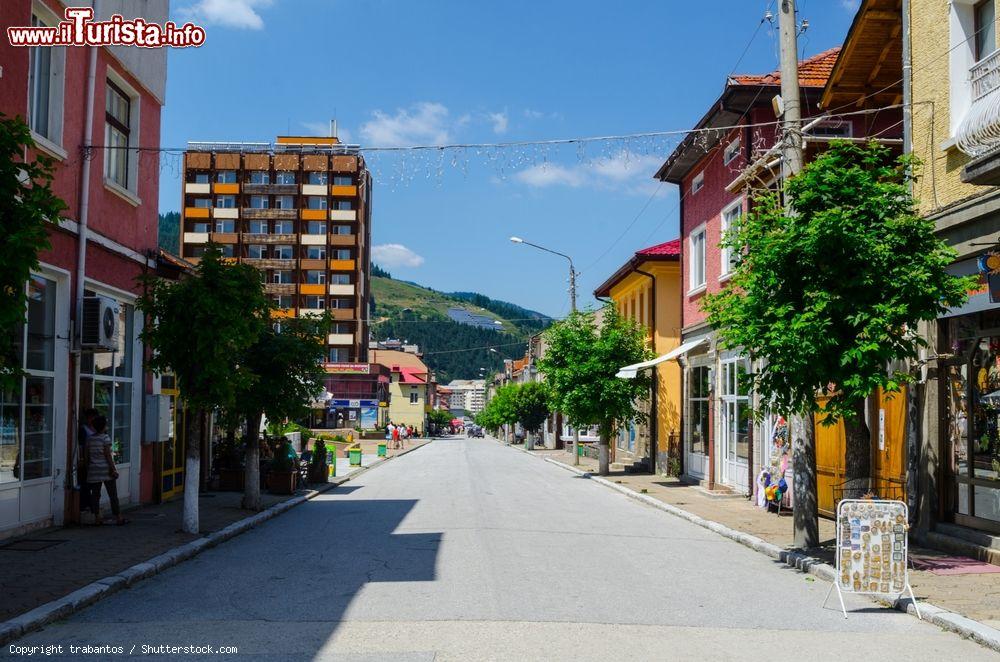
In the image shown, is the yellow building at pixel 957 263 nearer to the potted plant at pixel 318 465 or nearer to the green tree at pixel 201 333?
the green tree at pixel 201 333

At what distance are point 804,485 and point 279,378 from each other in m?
9.75

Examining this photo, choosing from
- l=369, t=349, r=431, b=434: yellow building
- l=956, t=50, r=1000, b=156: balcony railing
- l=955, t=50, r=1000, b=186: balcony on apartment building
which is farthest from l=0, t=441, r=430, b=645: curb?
l=369, t=349, r=431, b=434: yellow building

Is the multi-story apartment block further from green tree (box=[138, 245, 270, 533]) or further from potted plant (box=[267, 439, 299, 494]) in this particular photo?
green tree (box=[138, 245, 270, 533])

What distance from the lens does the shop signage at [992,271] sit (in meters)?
10.8

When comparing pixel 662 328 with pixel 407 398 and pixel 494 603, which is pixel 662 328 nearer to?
pixel 494 603

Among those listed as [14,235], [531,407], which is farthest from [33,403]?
[531,407]

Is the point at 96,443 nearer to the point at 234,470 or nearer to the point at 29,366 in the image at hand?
the point at 29,366

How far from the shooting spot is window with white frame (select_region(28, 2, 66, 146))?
13281 mm

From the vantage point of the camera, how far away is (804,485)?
1240 centimetres

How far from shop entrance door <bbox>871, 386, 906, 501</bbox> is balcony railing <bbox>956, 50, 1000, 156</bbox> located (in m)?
3.77

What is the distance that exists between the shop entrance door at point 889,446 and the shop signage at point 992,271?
268 centimetres

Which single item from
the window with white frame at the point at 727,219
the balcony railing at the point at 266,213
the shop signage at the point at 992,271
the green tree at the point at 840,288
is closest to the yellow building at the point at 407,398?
the balcony railing at the point at 266,213

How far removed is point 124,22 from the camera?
1595 cm

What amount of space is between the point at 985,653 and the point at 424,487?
18.9 meters
